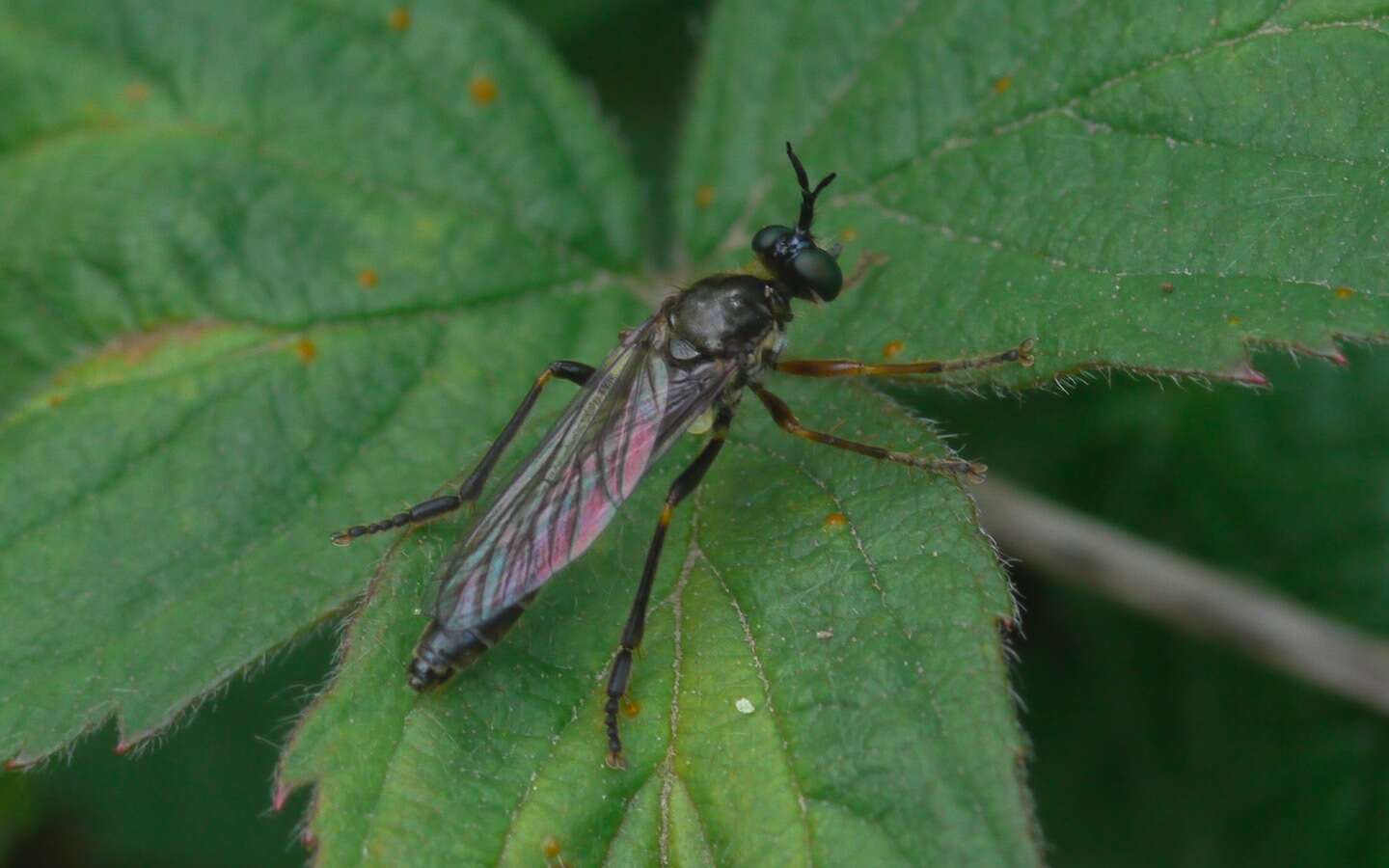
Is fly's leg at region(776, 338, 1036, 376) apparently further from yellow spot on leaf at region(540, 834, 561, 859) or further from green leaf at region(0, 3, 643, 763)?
yellow spot on leaf at region(540, 834, 561, 859)

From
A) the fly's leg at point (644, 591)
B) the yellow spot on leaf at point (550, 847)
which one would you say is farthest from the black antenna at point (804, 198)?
the yellow spot on leaf at point (550, 847)

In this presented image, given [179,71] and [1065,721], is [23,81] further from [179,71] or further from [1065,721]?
[1065,721]

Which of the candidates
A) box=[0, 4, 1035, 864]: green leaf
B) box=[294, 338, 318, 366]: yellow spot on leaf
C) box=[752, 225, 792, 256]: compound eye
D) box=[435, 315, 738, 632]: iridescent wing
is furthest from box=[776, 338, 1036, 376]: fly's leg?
box=[294, 338, 318, 366]: yellow spot on leaf

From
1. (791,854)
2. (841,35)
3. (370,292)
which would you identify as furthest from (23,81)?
(791,854)

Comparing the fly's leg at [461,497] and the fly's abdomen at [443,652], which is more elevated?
the fly's leg at [461,497]

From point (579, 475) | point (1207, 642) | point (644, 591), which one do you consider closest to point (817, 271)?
point (579, 475)

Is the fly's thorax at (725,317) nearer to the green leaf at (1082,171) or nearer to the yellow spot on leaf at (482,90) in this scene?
the green leaf at (1082,171)
